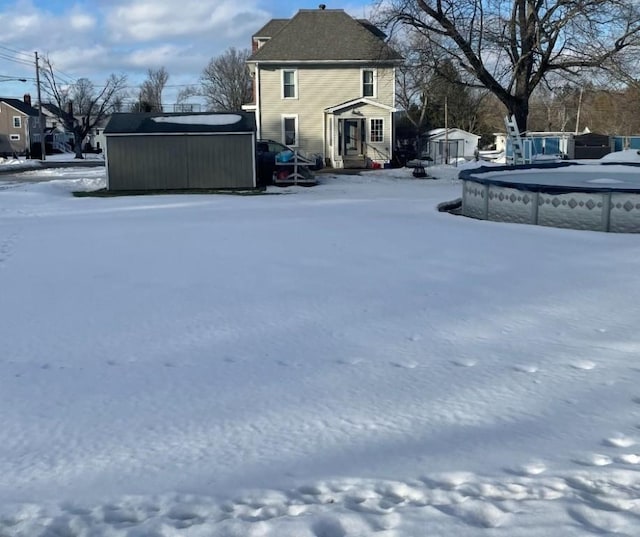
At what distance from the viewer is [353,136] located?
3600 cm

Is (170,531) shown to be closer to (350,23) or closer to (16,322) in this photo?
(16,322)

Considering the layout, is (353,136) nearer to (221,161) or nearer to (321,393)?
(221,161)

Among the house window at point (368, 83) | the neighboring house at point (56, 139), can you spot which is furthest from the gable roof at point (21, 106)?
the house window at point (368, 83)

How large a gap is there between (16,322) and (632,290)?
6.67m

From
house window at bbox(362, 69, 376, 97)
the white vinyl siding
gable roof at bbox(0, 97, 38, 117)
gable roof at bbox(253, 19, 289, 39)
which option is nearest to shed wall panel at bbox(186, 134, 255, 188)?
the white vinyl siding

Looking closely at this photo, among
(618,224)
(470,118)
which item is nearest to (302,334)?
(618,224)

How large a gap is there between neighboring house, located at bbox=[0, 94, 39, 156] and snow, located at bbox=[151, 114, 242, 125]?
6459cm

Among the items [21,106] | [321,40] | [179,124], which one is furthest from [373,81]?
[21,106]

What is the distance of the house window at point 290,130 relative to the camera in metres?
36.1

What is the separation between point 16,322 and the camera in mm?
6941

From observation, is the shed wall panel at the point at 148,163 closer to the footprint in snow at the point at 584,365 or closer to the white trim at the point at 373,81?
the white trim at the point at 373,81

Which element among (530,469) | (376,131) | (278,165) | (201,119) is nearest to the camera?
(530,469)

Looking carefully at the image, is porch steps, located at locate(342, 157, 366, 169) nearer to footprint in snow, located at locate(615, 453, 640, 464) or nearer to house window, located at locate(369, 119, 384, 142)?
house window, located at locate(369, 119, 384, 142)

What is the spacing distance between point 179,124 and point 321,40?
13.0m
